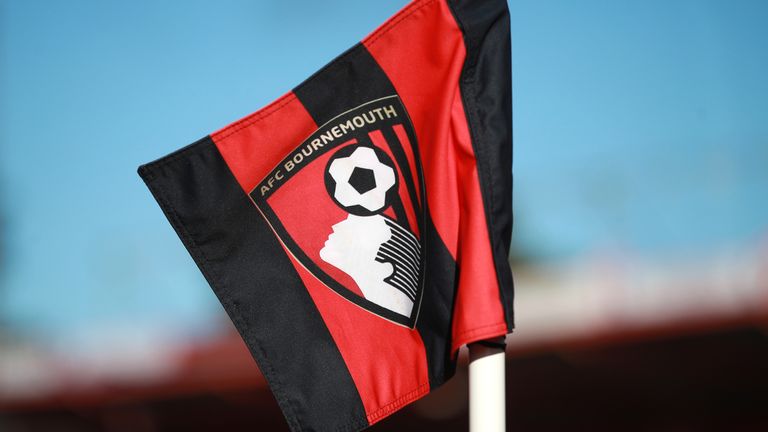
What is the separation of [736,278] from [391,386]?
153 inches

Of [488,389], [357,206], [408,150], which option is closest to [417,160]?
[408,150]

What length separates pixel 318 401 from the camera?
1.35 meters

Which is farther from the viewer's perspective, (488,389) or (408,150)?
(408,150)

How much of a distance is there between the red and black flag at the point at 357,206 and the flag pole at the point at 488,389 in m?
0.11

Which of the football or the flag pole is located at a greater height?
the football

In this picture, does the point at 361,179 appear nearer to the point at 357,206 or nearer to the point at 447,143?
the point at 357,206

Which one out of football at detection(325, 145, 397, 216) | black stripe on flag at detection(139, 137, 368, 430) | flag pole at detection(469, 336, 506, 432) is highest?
football at detection(325, 145, 397, 216)

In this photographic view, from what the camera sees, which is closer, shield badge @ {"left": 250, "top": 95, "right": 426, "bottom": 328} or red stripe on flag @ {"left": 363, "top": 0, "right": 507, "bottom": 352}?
red stripe on flag @ {"left": 363, "top": 0, "right": 507, "bottom": 352}

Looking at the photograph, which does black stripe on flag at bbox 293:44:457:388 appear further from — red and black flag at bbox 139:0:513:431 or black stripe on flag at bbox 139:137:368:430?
black stripe on flag at bbox 139:137:368:430

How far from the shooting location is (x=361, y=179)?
1409 mm

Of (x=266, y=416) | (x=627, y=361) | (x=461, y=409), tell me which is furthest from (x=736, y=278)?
(x=266, y=416)

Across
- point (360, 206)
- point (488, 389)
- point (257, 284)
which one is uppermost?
point (360, 206)

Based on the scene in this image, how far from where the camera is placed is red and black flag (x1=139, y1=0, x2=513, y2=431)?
1.34 m

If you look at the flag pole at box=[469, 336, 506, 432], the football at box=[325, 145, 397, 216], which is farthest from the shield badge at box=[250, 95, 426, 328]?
the flag pole at box=[469, 336, 506, 432]
